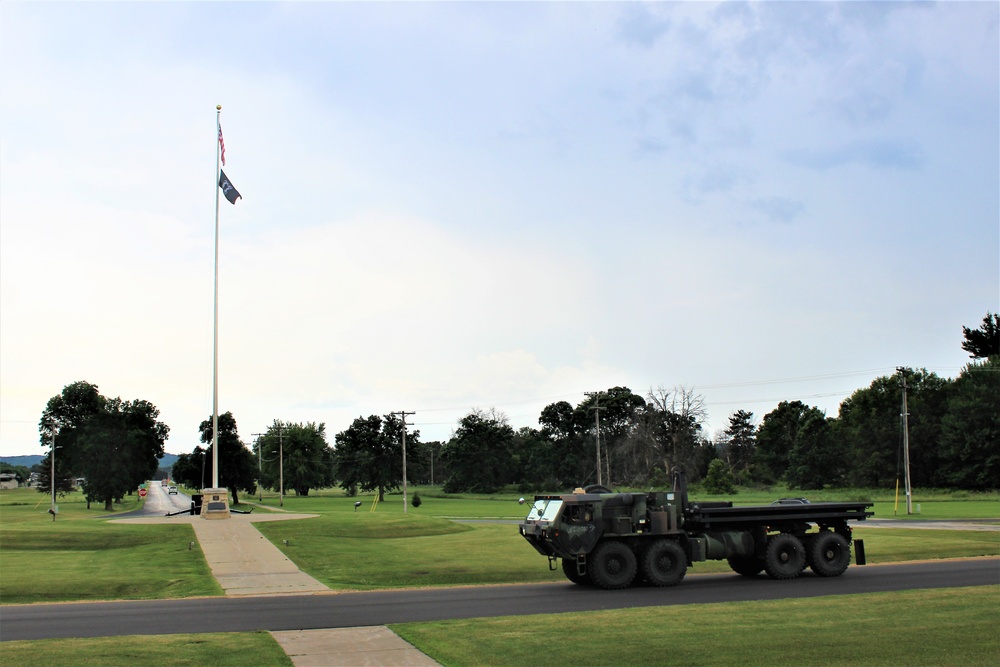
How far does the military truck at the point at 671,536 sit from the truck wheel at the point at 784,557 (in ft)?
0.09

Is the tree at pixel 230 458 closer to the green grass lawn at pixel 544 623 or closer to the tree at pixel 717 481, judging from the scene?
the tree at pixel 717 481

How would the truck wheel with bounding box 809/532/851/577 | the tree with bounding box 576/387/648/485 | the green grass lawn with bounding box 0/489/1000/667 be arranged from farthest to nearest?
1. the tree with bounding box 576/387/648/485
2. the truck wheel with bounding box 809/532/851/577
3. the green grass lawn with bounding box 0/489/1000/667

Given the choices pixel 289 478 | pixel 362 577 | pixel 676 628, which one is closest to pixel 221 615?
pixel 362 577

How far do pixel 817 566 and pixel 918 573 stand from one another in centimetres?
302

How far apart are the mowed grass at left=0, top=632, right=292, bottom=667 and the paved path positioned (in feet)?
1.64

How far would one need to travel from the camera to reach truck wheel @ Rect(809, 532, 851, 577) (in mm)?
23219

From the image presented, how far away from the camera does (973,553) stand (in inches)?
1156

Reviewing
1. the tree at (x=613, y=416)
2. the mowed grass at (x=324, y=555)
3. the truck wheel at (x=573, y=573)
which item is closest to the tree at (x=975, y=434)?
the tree at (x=613, y=416)

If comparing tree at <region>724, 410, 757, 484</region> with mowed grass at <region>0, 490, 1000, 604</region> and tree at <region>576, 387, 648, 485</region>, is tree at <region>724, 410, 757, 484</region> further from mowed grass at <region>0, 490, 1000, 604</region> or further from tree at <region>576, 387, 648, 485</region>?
mowed grass at <region>0, 490, 1000, 604</region>

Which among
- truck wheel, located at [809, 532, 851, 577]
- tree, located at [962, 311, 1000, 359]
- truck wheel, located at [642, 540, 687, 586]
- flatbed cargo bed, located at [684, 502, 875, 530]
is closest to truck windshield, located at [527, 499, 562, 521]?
truck wheel, located at [642, 540, 687, 586]

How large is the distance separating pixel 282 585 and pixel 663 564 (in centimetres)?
1030

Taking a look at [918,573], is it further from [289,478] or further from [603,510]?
[289,478]

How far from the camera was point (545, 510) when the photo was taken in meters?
23.1

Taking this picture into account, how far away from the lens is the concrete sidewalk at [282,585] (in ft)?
43.7
